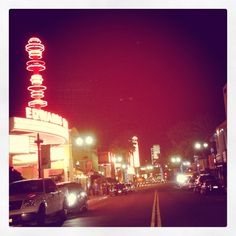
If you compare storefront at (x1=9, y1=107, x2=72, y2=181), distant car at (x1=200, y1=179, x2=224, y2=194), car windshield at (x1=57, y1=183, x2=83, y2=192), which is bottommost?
distant car at (x1=200, y1=179, x2=224, y2=194)

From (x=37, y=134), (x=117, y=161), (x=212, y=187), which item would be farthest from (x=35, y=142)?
(x=117, y=161)

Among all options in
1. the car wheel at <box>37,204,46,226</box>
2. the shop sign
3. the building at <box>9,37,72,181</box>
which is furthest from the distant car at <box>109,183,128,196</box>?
the car wheel at <box>37,204,46,226</box>

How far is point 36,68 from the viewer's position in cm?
3497

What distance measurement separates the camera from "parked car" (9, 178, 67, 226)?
15734mm

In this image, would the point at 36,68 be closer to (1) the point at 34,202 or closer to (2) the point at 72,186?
(2) the point at 72,186

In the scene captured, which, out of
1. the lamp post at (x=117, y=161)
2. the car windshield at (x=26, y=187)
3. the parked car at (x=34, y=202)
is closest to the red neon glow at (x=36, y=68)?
the parked car at (x=34, y=202)

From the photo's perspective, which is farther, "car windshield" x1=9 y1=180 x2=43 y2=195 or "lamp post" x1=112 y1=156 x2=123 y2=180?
"lamp post" x1=112 y1=156 x2=123 y2=180

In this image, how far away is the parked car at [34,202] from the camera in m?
15.7

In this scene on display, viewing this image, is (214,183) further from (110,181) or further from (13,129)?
(110,181)

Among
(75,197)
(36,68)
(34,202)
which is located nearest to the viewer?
(34,202)

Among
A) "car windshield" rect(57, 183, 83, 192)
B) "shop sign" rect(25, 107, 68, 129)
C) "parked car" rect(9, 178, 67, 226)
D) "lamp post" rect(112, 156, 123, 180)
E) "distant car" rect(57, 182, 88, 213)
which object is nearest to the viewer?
"parked car" rect(9, 178, 67, 226)

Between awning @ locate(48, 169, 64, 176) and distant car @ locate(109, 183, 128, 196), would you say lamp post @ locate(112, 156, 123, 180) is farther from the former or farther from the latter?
awning @ locate(48, 169, 64, 176)

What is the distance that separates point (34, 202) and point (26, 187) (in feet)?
3.83
